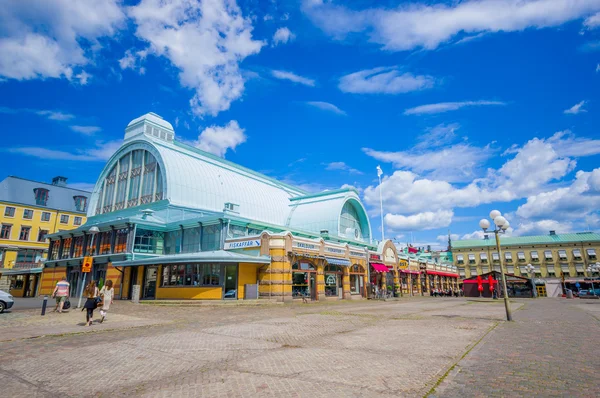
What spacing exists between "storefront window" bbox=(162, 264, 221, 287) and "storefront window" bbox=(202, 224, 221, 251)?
17.1ft

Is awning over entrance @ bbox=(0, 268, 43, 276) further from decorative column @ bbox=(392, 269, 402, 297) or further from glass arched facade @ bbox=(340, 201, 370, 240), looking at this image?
decorative column @ bbox=(392, 269, 402, 297)

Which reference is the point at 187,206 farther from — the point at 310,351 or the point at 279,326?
the point at 310,351

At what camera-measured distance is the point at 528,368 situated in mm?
6648

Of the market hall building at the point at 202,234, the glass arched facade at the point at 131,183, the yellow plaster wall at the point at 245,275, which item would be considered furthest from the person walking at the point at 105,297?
the glass arched facade at the point at 131,183

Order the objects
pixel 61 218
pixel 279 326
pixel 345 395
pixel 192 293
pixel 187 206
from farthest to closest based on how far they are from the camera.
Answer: pixel 61 218
pixel 187 206
pixel 192 293
pixel 279 326
pixel 345 395

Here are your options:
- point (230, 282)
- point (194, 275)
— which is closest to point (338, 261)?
point (230, 282)

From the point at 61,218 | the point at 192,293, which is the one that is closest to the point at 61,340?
the point at 192,293

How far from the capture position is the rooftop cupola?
41719 millimetres

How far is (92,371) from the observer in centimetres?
690

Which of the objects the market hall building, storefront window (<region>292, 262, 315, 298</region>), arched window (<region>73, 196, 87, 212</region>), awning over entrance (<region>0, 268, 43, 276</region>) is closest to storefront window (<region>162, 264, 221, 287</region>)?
the market hall building

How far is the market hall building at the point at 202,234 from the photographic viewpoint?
27609 millimetres

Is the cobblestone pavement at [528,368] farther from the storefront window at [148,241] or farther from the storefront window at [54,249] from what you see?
the storefront window at [54,249]

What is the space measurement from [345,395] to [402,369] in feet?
6.63

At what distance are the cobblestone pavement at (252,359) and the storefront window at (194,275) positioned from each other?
43.2 ft
